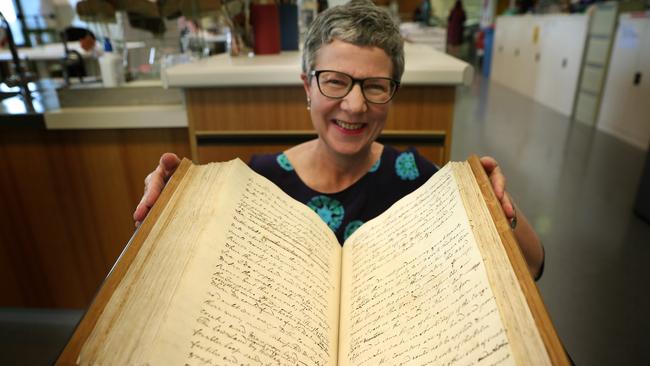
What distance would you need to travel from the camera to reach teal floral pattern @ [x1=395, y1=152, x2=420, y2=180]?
0.99m

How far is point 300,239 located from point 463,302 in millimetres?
248

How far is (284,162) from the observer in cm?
101

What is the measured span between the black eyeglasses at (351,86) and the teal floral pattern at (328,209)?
0.79 ft

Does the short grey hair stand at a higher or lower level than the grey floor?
higher

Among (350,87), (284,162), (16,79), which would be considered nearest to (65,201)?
(16,79)

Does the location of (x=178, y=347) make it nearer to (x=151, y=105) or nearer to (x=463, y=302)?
(x=463, y=302)

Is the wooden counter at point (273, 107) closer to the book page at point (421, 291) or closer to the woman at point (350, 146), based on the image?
the woman at point (350, 146)

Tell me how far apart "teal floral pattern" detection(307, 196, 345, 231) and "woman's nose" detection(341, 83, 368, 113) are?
225 mm

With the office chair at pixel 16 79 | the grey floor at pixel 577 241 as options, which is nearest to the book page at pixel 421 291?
the grey floor at pixel 577 241

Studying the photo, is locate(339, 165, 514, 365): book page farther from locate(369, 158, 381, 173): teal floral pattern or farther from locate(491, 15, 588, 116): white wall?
locate(491, 15, 588, 116): white wall

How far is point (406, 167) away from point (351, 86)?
0.91 feet

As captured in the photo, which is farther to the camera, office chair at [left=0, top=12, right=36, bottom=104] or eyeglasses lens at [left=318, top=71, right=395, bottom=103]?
office chair at [left=0, top=12, right=36, bottom=104]

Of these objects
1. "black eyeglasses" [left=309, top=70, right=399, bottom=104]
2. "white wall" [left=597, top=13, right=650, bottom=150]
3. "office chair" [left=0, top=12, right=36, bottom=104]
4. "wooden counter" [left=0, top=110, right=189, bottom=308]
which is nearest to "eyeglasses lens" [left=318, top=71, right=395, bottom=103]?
"black eyeglasses" [left=309, top=70, right=399, bottom=104]

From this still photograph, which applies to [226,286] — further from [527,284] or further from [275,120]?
[275,120]
